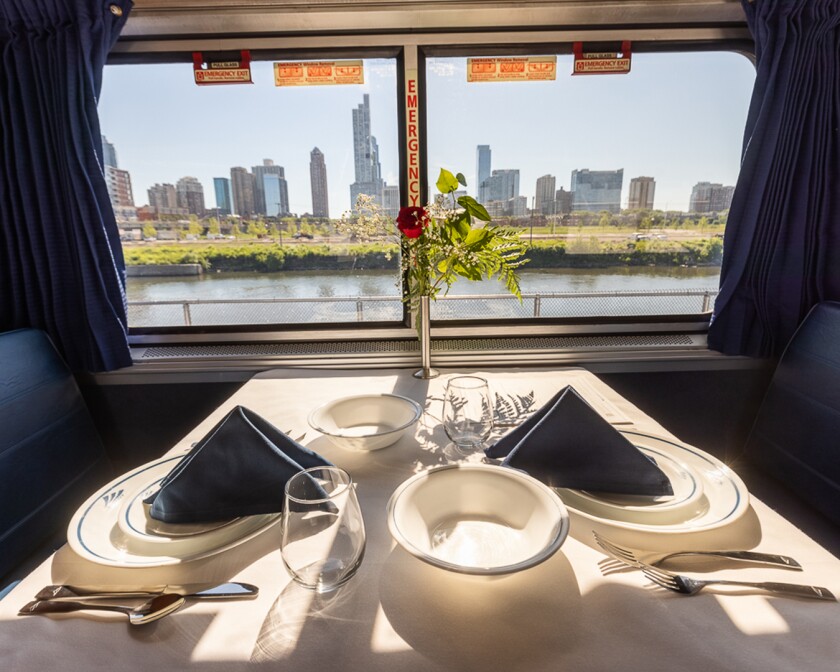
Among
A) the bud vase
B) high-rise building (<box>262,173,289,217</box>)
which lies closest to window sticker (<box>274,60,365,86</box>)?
high-rise building (<box>262,173,289,217</box>)

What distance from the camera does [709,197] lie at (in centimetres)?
209

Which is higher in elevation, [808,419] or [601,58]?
[601,58]

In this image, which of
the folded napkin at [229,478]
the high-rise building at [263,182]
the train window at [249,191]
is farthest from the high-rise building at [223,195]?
the folded napkin at [229,478]

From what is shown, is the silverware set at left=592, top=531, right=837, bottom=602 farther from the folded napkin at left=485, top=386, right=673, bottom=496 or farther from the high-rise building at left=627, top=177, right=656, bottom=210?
the high-rise building at left=627, top=177, right=656, bottom=210

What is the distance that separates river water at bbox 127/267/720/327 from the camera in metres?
2.16

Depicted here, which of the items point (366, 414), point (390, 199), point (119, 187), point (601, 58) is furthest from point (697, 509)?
point (119, 187)

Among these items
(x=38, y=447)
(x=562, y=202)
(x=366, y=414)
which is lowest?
(x=38, y=447)

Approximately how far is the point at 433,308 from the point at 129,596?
1.72m

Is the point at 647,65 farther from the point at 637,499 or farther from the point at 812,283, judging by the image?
the point at 637,499

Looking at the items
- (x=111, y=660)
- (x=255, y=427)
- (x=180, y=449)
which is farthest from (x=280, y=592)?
(x=180, y=449)

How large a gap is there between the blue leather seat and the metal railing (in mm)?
542

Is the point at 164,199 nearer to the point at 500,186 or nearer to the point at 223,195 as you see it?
the point at 223,195

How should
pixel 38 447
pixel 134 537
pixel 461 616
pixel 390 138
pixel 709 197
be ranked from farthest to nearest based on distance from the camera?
pixel 709 197
pixel 390 138
pixel 38 447
pixel 134 537
pixel 461 616

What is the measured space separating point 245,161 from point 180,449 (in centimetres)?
146
